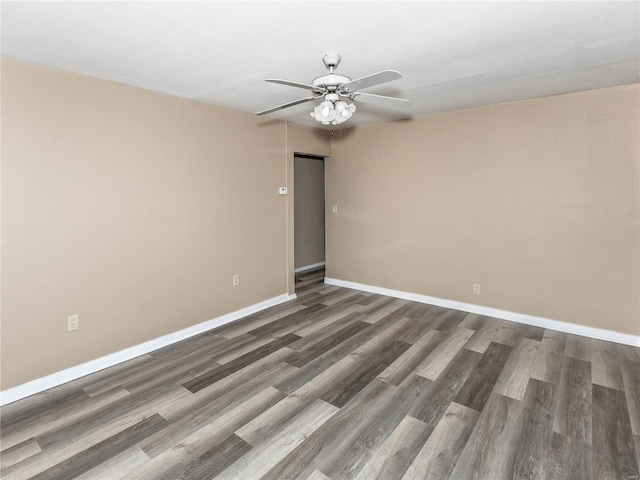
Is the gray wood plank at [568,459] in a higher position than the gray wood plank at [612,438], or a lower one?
lower

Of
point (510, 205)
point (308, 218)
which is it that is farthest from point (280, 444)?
point (308, 218)

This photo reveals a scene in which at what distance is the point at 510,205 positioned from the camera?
389 centimetres

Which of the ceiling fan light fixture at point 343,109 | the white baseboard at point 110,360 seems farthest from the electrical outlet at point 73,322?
the ceiling fan light fixture at point 343,109

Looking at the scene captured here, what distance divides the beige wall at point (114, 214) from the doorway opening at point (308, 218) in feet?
6.84

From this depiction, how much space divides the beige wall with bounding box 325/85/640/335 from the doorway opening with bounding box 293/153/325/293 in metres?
1.32

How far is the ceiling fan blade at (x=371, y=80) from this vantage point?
1961mm

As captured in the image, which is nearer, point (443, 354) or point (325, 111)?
point (325, 111)

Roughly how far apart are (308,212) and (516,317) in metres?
4.00

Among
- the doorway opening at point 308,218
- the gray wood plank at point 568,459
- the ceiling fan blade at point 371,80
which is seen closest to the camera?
the gray wood plank at point 568,459

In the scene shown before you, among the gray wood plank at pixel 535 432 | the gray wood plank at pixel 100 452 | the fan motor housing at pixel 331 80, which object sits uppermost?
the fan motor housing at pixel 331 80

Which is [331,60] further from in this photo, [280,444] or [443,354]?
[443,354]

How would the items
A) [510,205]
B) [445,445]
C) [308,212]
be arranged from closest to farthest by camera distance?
[445,445], [510,205], [308,212]

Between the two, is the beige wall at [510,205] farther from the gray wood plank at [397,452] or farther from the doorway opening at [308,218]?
the gray wood plank at [397,452]

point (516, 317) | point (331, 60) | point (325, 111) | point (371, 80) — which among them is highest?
point (331, 60)
